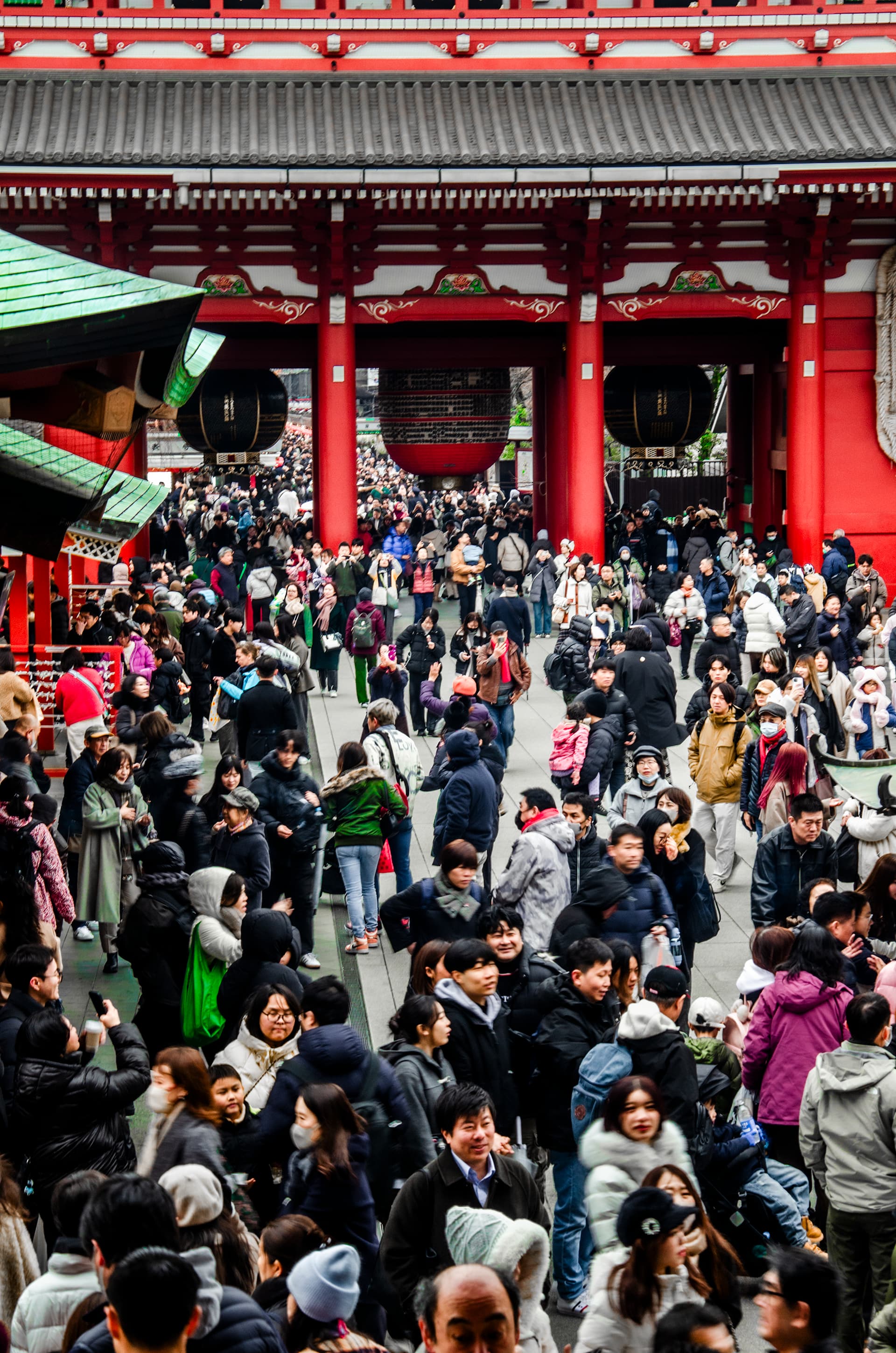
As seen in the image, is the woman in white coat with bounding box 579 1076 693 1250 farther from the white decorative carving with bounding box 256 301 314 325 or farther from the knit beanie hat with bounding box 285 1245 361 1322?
the white decorative carving with bounding box 256 301 314 325

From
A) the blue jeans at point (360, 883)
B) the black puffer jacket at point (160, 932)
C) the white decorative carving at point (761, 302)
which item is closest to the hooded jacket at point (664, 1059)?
the black puffer jacket at point (160, 932)

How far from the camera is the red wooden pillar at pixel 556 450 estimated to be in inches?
1001

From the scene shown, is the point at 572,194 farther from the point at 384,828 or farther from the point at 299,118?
the point at 384,828

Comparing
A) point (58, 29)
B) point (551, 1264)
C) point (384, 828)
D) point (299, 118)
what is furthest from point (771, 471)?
point (551, 1264)

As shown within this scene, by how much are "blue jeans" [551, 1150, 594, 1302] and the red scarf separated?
280 inches

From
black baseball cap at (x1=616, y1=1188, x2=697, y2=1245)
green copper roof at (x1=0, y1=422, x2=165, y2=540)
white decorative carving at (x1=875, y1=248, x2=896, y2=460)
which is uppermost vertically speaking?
white decorative carving at (x1=875, y1=248, x2=896, y2=460)

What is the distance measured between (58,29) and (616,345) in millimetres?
8577

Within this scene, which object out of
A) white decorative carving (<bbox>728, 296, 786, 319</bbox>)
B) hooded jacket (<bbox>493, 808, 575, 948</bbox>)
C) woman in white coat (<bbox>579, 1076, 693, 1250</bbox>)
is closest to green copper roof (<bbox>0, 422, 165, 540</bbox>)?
hooded jacket (<bbox>493, 808, 575, 948</bbox>)

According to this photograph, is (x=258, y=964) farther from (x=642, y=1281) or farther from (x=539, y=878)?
(x=642, y=1281)

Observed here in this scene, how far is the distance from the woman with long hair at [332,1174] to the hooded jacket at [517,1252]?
2.00 feet

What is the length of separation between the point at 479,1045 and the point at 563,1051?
35cm

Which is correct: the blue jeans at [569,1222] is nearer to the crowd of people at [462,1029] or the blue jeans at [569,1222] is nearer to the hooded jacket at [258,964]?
the crowd of people at [462,1029]

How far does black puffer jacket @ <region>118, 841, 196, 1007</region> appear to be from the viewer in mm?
8258

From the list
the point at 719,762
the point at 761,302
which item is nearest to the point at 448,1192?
the point at 719,762
